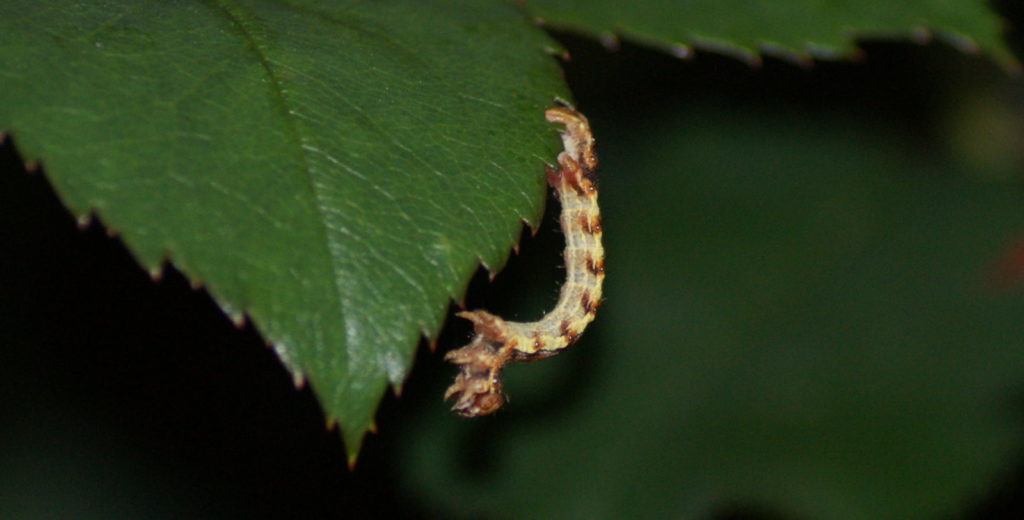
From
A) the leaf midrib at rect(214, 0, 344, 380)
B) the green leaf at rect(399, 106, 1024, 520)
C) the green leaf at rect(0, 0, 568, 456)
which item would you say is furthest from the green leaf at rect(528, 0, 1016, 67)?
the green leaf at rect(399, 106, 1024, 520)

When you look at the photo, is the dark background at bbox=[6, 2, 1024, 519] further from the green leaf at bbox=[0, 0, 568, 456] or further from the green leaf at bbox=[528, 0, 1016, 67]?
the green leaf at bbox=[0, 0, 568, 456]

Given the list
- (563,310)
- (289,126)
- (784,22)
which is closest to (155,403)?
(563,310)

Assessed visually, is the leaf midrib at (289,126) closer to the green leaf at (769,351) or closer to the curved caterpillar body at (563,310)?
the curved caterpillar body at (563,310)

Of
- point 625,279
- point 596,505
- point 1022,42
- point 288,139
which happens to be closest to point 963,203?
point 1022,42

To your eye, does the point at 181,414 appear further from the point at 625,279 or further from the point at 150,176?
the point at 150,176

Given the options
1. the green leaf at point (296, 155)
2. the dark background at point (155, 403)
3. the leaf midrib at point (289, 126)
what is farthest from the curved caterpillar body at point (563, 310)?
the dark background at point (155, 403)

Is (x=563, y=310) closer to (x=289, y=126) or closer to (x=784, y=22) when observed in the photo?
(x=289, y=126)
